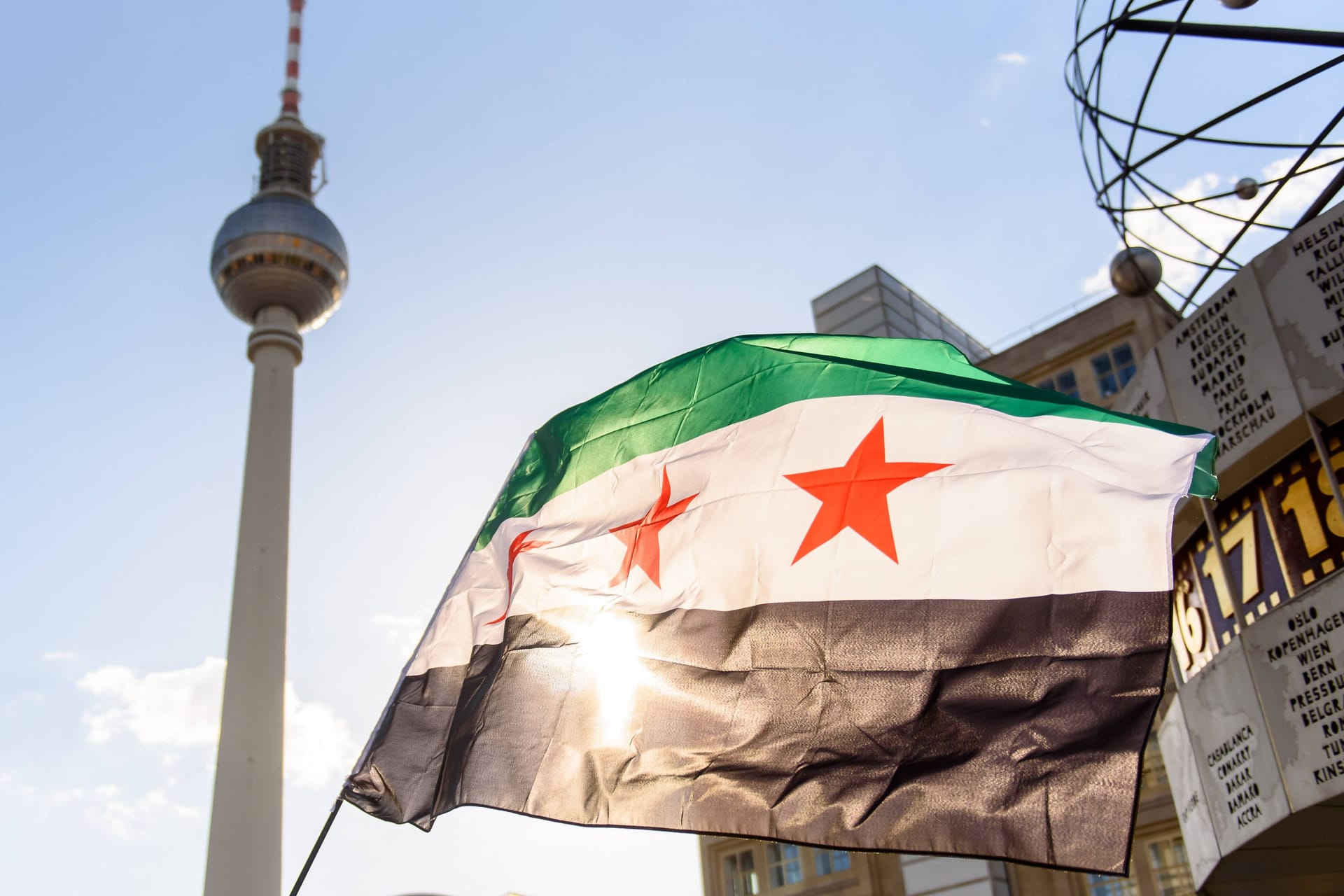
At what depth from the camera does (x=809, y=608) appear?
757cm

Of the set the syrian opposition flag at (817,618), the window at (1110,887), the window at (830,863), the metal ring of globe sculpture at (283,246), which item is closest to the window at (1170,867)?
the window at (1110,887)

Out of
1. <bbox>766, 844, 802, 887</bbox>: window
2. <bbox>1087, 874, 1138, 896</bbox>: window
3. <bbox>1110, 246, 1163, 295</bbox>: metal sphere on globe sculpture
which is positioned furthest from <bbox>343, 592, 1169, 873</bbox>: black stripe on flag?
<bbox>766, 844, 802, 887</bbox>: window

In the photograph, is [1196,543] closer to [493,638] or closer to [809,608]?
[809,608]

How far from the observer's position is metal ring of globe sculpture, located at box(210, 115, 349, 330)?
79062 millimetres

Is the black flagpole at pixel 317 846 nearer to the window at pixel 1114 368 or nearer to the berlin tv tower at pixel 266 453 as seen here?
the window at pixel 1114 368

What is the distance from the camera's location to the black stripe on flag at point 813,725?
599 cm

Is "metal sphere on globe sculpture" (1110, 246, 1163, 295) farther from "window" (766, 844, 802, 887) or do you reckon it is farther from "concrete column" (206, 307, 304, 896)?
"concrete column" (206, 307, 304, 896)

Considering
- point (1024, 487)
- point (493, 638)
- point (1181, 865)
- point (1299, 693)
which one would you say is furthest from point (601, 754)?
point (1181, 865)

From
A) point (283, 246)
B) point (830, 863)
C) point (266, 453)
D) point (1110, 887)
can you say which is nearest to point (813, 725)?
point (1110, 887)

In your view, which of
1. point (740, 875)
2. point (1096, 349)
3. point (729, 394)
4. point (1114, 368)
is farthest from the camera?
point (740, 875)

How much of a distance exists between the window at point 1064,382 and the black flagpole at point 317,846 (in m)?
27.0

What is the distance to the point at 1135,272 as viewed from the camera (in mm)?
13195

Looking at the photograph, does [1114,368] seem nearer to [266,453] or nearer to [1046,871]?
[1046,871]

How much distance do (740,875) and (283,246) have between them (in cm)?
5593
